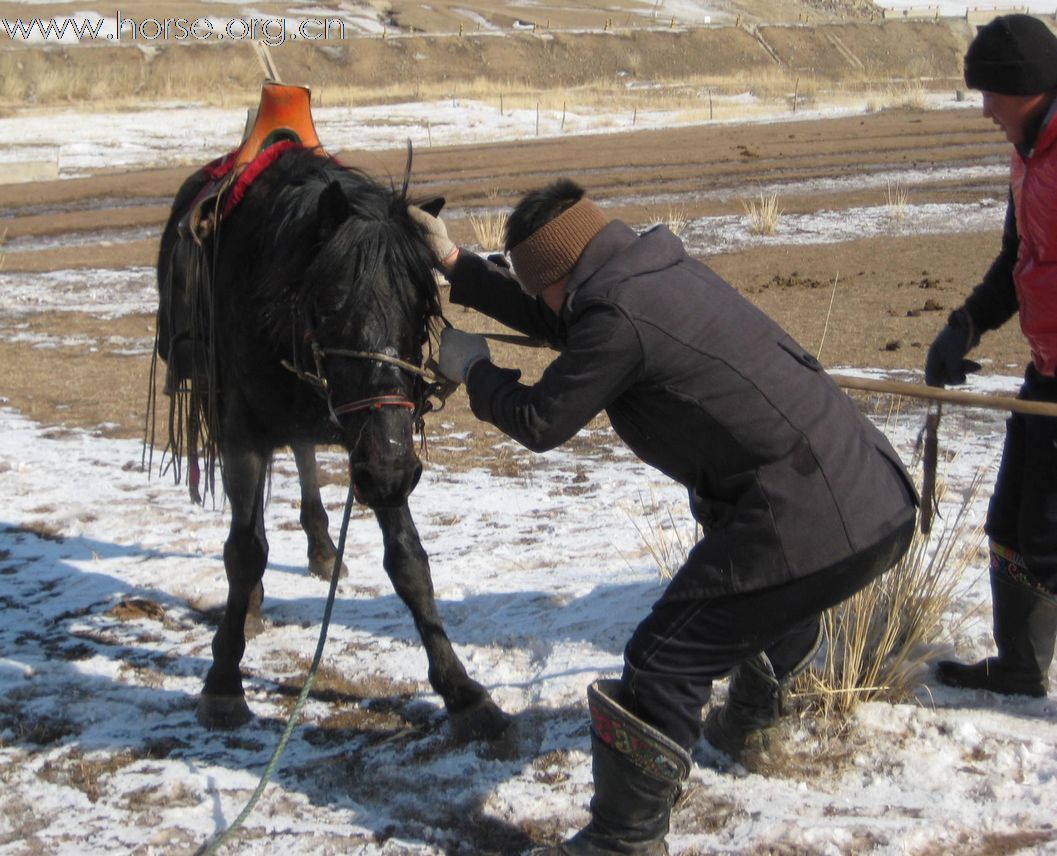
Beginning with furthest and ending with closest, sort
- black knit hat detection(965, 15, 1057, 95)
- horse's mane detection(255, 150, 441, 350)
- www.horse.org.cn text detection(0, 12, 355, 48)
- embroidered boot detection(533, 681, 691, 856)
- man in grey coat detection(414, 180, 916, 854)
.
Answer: www.horse.org.cn text detection(0, 12, 355, 48), horse's mane detection(255, 150, 441, 350), black knit hat detection(965, 15, 1057, 95), embroidered boot detection(533, 681, 691, 856), man in grey coat detection(414, 180, 916, 854)

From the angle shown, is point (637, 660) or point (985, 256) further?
point (985, 256)

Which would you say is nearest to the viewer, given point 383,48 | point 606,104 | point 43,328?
point 43,328

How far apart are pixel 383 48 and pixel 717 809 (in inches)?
Result: 1765

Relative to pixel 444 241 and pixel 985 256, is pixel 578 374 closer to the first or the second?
pixel 444 241

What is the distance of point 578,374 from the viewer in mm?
2830

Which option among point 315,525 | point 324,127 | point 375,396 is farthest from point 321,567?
point 324,127

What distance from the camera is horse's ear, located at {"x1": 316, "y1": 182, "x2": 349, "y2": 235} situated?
3.59 meters

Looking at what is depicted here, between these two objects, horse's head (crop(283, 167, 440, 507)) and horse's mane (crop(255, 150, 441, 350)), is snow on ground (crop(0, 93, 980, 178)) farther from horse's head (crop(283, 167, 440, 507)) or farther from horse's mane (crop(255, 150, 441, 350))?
horse's head (crop(283, 167, 440, 507))

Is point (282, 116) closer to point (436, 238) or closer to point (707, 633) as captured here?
point (436, 238)

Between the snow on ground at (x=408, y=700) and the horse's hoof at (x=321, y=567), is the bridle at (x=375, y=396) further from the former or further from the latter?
the horse's hoof at (x=321, y=567)

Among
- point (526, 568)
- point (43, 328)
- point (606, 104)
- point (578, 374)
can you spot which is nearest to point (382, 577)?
point (526, 568)

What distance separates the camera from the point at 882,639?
375 cm

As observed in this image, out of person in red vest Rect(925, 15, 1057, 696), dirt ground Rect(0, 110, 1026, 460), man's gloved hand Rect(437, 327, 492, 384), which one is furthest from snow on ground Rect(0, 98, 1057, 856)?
dirt ground Rect(0, 110, 1026, 460)

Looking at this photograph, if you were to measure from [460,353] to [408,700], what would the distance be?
1.47 m
